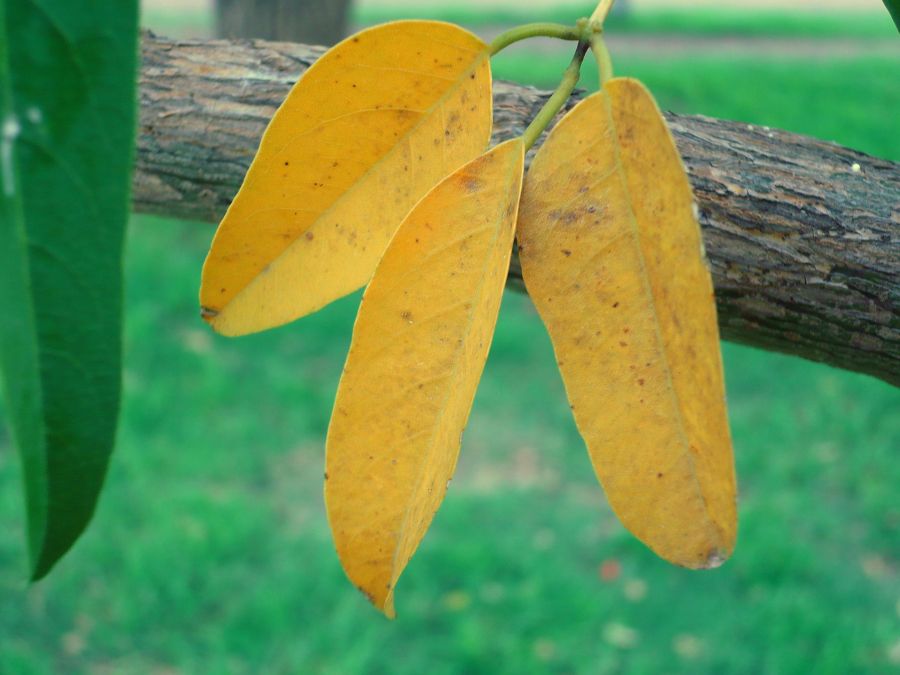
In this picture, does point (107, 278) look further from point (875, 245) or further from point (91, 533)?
point (91, 533)

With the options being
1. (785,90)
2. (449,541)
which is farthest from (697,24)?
(449,541)

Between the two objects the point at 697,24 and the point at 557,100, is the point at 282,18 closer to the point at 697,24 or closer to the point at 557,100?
the point at 557,100

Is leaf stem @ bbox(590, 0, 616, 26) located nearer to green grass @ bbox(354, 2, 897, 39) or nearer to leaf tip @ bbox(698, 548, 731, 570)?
leaf tip @ bbox(698, 548, 731, 570)

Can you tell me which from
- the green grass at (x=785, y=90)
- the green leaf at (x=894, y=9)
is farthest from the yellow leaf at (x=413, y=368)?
the green grass at (x=785, y=90)

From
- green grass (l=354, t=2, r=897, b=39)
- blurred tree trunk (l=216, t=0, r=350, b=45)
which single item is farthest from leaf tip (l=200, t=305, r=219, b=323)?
green grass (l=354, t=2, r=897, b=39)

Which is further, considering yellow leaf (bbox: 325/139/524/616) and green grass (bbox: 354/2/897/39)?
green grass (bbox: 354/2/897/39)

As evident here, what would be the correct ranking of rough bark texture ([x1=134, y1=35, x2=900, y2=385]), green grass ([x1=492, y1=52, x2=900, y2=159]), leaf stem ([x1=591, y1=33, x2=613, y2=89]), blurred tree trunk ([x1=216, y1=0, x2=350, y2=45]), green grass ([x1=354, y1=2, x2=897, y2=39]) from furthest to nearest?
1. green grass ([x1=354, y1=2, x2=897, y2=39])
2. green grass ([x1=492, y1=52, x2=900, y2=159])
3. blurred tree trunk ([x1=216, y1=0, x2=350, y2=45])
4. rough bark texture ([x1=134, y1=35, x2=900, y2=385])
5. leaf stem ([x1=591, y1=33, x2=613, y2=89])

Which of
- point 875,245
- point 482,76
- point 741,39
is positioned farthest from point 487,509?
point 741,39
